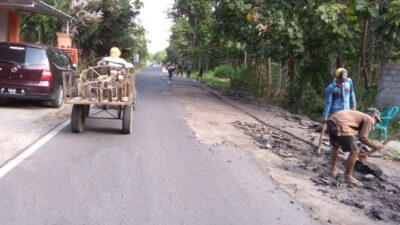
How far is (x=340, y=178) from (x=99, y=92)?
4.61 metres

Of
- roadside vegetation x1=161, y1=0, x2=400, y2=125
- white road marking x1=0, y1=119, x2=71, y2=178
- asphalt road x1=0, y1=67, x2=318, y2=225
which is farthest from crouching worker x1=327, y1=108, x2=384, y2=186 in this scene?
roadside vegetation x1=161, y1=0, x2=400, y2=125

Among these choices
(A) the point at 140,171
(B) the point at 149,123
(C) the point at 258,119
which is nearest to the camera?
(A) the point at 140,171

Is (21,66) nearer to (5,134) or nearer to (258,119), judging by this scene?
(5,134)

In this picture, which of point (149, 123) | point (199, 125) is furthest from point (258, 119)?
point (149, 123)

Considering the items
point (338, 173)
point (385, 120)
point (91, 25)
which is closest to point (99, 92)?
point (338, 173)

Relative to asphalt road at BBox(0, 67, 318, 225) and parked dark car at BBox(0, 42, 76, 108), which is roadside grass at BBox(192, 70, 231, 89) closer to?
A: parked dark car at BBox(0, 42, 76, 108)

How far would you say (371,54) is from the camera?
647 inches

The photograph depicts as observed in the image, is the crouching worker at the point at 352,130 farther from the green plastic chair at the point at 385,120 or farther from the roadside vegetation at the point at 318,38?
the roadside vegetation at the point at 318,38

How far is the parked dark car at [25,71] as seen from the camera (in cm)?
1164

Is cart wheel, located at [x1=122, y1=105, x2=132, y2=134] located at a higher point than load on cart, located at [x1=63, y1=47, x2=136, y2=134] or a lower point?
lower

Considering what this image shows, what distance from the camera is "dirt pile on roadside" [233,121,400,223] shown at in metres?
5.57

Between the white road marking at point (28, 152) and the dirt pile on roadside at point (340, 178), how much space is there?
4.16 meters

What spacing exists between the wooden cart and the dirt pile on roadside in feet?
9.34

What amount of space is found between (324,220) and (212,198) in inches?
51.8
